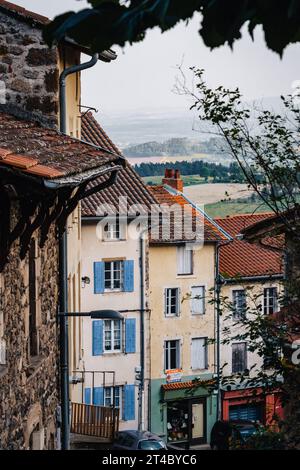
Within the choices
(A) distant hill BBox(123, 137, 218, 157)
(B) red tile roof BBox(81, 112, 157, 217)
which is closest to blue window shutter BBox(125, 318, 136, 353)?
(B) red tile roof BBox(81, 112, 157, 217)

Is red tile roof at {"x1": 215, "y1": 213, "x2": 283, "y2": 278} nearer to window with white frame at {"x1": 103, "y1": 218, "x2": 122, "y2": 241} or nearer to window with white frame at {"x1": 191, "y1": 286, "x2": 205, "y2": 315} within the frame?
window with white frame at {"x1": 191, "y1": 286, "x2": 205, "y2": 315}

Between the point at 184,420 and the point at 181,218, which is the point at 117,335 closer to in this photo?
the point at 184,420

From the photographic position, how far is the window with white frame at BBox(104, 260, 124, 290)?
37.3 m

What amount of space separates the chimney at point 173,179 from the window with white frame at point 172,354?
5.41 m

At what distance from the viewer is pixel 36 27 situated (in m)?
13.5

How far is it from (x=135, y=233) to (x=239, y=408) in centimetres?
749

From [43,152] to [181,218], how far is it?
2911 centimetres

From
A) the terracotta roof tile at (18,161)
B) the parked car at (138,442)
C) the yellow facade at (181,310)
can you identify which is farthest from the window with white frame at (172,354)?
the terracotta roof tile at (18,161)

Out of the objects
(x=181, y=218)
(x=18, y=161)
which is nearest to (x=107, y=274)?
(x=181, y=218)

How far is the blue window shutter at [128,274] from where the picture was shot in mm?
37344

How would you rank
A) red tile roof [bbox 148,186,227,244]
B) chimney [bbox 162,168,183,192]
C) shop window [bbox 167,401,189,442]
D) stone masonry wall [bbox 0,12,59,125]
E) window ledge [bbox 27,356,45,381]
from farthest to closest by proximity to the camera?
chimney [bbox 162,168,183,192] < shop window [bbox 167,401,189,442] < red tile roof [bbox 148,186,227,244] < stone masonry wall [bbox 0,12,59,125] < window ledge [bbox 27,356,45,381]

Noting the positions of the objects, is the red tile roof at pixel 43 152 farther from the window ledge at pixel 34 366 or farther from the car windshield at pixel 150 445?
the car windshield at pixel 150 445

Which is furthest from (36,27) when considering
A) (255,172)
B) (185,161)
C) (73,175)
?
(185,161)

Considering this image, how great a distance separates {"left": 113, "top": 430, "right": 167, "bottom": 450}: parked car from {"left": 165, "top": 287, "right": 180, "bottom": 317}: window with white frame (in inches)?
388
